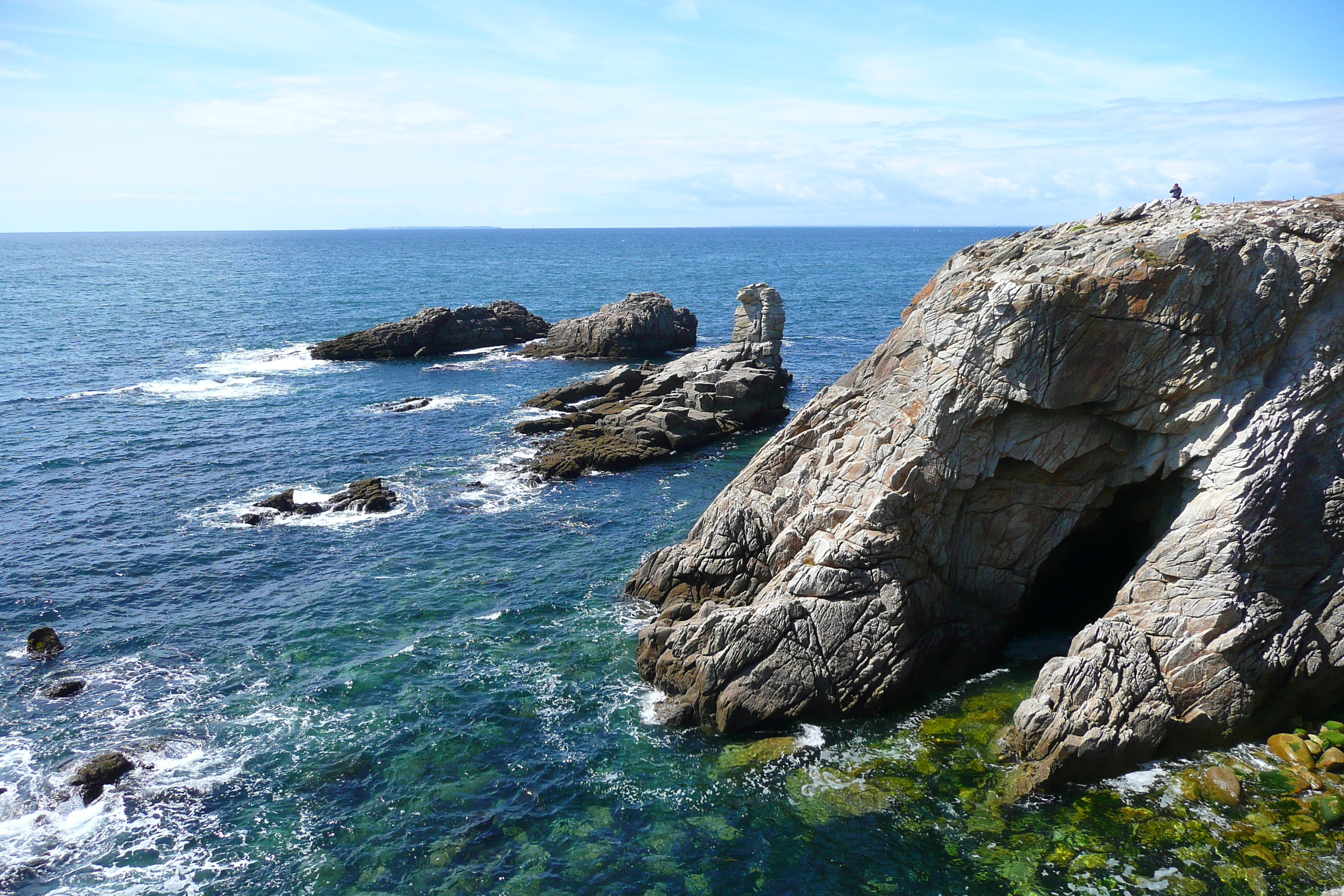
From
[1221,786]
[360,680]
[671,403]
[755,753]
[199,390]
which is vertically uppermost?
[671,403]

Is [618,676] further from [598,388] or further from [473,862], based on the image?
[598,388]

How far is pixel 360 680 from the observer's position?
29625 mm

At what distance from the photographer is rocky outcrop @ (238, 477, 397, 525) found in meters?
44.7

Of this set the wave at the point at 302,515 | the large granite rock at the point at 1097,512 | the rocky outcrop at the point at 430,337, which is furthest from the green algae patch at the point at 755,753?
the rocky outcrop at the point at 430,337

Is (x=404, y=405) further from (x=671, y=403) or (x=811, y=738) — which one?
(x=811, y=738)

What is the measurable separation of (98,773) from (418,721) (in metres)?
8.90

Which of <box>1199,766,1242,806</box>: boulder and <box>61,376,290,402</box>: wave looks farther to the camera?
<box>61,376,290,402</box>: wave

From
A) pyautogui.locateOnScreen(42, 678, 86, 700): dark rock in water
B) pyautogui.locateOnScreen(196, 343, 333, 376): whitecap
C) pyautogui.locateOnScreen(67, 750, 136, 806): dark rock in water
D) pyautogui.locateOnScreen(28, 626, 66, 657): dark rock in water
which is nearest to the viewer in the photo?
pyautogui.locateOnScreen(67, 750, 136, 806): dark rock in water

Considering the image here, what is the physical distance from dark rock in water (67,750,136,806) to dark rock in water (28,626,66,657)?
28.9 feet

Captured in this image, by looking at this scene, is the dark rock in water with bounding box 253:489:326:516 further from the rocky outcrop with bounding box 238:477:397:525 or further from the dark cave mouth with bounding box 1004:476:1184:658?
the dark cave mouth with bounding box 1004:476:1184:658

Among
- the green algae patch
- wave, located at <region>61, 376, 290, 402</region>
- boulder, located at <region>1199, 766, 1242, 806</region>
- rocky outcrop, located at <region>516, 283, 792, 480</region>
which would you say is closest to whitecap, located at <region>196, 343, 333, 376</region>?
wave, located at <region>61, 376, 290, 402</region>

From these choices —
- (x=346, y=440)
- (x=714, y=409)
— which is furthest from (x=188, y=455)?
(x=714, y=409)

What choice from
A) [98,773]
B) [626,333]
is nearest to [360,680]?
[98,773]

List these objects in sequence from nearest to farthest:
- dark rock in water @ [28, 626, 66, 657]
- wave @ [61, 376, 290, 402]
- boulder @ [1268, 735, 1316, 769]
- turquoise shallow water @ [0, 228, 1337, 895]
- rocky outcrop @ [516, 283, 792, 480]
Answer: turquoise shallow water @ [0, 228, 1337, 895] → boulder @ [1268, 735, 1316, 769] → dark rock in water @ [28, 626, 66, 657] → rocky outcrop @ [516, 283, 792, 480] → wave @ [61, 376, 290, 402]
